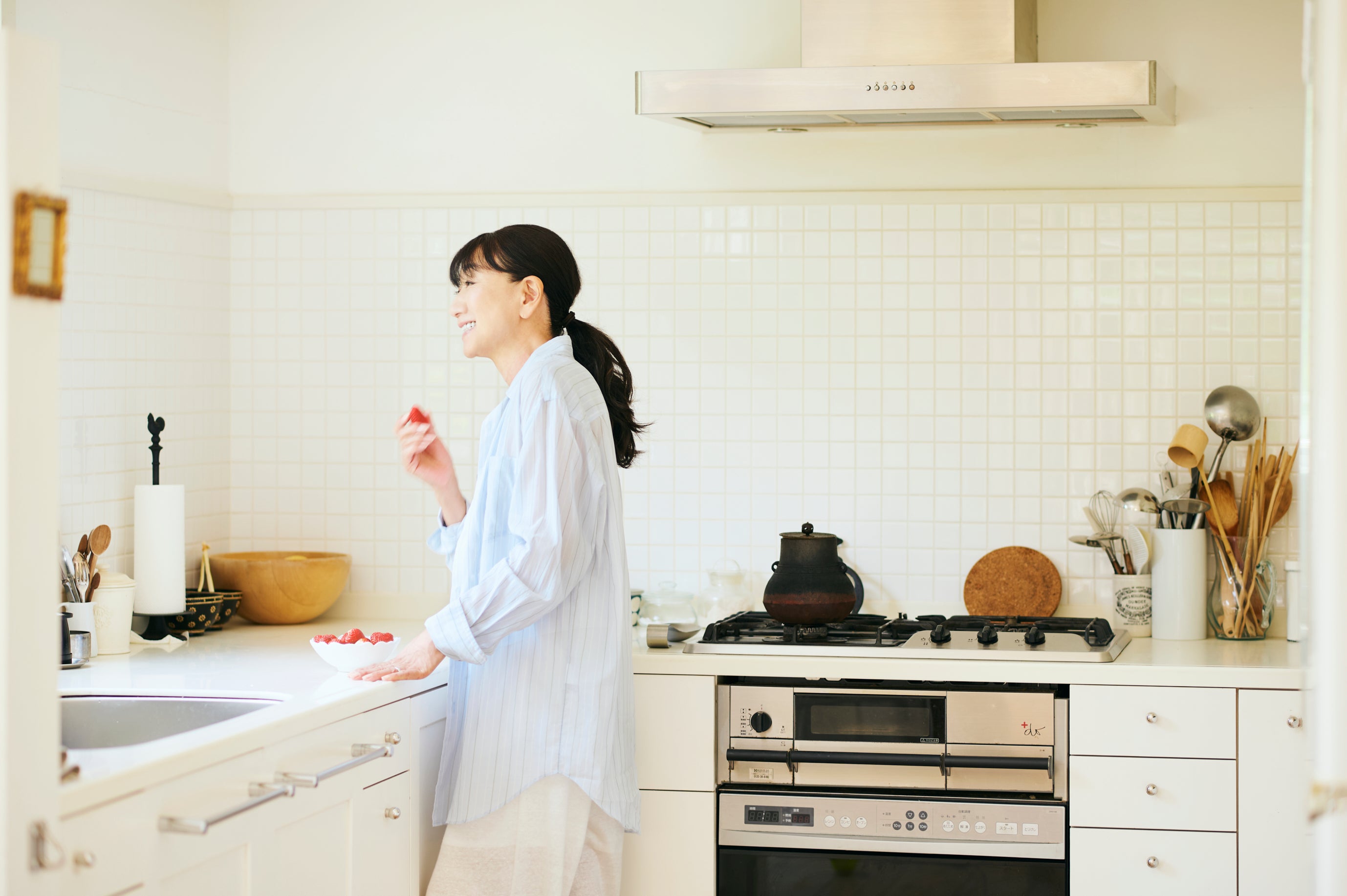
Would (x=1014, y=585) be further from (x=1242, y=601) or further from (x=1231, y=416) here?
(x=1231, y=416)

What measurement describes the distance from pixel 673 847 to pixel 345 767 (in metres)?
0.84

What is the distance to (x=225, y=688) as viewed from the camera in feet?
7.07

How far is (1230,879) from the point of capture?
2443 mm

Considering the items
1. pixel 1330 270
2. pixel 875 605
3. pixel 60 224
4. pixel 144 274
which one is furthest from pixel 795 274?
pixel 60 224

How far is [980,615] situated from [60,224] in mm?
2239

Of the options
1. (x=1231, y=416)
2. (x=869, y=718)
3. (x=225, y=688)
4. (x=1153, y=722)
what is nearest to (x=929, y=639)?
(x=869, y=718)

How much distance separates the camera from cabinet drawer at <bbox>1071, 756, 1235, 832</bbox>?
2447mm

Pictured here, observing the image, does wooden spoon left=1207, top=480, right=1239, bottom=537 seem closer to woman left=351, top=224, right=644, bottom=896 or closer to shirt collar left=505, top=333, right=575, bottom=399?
woman left=351, top=224, right=644, bottom=896

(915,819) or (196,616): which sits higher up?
(196,616)

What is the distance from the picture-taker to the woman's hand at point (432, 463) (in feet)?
7.90

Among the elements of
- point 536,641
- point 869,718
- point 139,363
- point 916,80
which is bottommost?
point 869,718

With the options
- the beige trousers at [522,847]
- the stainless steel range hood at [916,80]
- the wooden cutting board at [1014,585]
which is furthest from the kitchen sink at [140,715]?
the wooden cutting board at [1014,585]

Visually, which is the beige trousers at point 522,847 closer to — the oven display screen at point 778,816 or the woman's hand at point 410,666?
the woman's hand at point 410,666

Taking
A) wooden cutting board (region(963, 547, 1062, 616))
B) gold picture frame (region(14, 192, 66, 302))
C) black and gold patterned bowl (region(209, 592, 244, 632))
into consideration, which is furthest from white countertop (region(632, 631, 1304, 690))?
gold picture frame (region(14, 192, 66, 302))
